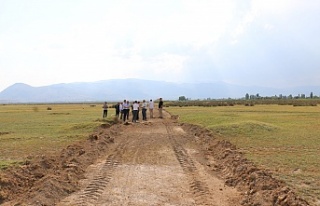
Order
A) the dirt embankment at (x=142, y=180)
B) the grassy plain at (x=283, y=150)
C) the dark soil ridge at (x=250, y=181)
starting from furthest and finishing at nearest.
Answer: the grassy plain at (x=283, y=150) < the dirt embankment at (x=142, y=180) < the dark soil ridge at (x=250, y=181)

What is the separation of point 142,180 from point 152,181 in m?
0.32

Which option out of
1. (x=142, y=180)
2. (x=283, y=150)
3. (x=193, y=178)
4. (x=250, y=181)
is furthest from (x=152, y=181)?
(x=283, y=150)

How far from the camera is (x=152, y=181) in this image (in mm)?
11430

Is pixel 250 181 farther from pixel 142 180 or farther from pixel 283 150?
pixel 283 150

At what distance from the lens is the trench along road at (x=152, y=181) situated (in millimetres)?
9484

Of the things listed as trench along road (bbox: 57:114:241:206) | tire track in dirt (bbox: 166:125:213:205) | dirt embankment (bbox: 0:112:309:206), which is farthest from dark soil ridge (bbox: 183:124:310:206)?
tire track in dirt (bbox: 166:125:213:205)

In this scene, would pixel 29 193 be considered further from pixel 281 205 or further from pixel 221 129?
pixel 221 129

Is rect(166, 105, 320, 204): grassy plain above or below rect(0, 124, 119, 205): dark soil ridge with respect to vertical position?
above

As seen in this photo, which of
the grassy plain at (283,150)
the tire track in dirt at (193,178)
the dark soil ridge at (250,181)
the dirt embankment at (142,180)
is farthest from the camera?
the grassy plain at (283,150)

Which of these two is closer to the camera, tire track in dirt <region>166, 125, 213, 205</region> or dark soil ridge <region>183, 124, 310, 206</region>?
dark soil ridge <region>183, 124, 310, 206</region>

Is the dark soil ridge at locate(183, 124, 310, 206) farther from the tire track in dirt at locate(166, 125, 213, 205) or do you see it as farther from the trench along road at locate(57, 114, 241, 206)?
the tire track in dirt at locate(166, 125, 213, 205)

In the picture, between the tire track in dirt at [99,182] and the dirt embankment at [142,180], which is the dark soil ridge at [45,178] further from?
the tire track in dirt at [99,182]

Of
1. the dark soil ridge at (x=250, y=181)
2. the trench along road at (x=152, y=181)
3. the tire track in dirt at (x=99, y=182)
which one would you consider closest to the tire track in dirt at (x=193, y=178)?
Result: the trench along road at (x=152, y=181)

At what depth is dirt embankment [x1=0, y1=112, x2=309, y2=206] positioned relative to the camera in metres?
9.41
